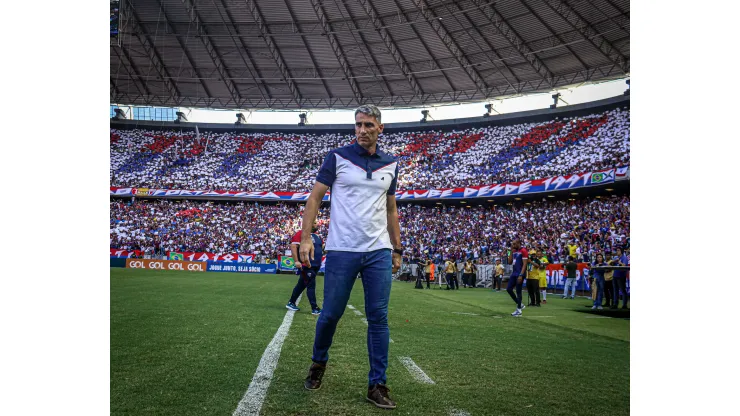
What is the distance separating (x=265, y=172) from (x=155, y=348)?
45.2 meters

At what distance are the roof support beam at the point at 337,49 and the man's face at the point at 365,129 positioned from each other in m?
36.3

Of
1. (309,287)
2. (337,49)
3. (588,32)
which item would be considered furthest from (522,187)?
(309,287)

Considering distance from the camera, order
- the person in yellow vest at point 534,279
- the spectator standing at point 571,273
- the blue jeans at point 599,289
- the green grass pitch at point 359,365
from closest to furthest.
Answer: the green grass pitch at point 359,365 < the blue jeans at point 599,289 < the person in yellow vest at point 534,279 < the spectator standing at point 571,273

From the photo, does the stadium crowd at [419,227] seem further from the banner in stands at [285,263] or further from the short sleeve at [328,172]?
the short sleeve at [328,172]

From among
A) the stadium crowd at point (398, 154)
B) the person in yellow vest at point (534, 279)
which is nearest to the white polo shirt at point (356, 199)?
the person in yellow vest at point (534, 279)

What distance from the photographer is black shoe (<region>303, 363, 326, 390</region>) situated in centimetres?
464

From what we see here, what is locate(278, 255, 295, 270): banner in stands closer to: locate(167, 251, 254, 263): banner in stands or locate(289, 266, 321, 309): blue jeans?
locate(167, 251, 254, 263): banner in stands

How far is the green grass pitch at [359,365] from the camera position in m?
4.30

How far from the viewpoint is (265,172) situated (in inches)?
2002

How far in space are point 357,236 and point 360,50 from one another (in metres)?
40.3

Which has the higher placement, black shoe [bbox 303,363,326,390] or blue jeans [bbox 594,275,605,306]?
black shoe [bbox 303,363,326,390]

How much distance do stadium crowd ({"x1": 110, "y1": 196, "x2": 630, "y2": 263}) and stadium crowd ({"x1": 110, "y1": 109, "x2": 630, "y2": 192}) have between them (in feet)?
7.47

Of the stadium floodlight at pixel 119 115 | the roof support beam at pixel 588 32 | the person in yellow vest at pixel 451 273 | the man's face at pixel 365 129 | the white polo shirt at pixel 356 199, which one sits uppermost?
the roof support beam at pixel 588 32

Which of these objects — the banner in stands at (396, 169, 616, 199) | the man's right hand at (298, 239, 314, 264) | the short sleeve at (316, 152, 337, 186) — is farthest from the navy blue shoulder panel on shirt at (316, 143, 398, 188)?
the banner in stands at (396, 169, 616, 199)
